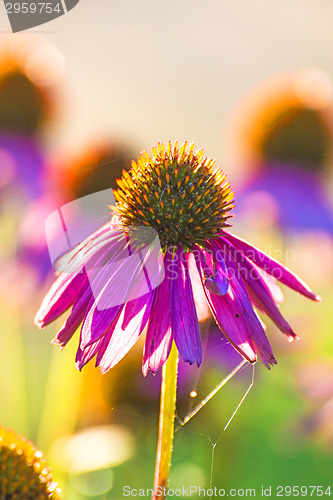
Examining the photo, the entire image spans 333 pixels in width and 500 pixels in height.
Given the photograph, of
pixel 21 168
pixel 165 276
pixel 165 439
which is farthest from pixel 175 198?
pixel 21 168

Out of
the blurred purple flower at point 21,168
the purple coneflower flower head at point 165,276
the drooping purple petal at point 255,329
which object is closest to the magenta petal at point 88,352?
the purple coneflower flower head at point 165,276

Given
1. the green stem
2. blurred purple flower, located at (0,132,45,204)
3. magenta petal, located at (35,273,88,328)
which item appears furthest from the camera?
blurred purple flower, located at (0,132,45,204)

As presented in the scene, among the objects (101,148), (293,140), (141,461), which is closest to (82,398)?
(141,461)

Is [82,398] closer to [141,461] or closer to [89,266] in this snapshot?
[141,461]

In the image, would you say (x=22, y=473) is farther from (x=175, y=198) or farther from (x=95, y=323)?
(x=175, y=198)

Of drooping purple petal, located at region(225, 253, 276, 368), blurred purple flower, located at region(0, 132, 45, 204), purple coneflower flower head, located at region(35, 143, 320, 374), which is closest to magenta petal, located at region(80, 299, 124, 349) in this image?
purple coneflower flower head, located at region(35, 143, 320, 374)

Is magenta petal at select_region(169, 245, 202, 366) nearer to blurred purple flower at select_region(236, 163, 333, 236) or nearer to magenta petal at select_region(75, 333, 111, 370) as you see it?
magenta petal at select_region(75, 333, 111, 370)
